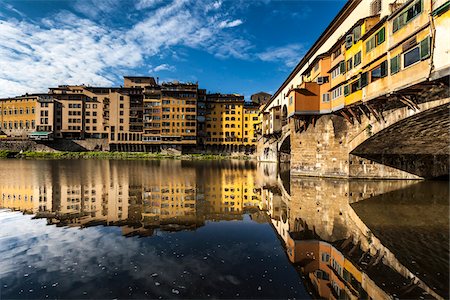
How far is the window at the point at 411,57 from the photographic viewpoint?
15641 mm

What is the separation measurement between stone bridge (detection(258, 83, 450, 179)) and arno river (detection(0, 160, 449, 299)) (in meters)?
6.35

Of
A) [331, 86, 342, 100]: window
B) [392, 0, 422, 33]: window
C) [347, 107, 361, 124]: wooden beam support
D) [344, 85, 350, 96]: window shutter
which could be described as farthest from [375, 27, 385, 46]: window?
[331, 86, 342, 100]: window

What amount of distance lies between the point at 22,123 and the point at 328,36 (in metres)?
123

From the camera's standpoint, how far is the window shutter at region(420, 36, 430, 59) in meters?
14.5

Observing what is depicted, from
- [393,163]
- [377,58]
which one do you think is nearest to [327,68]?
[377,58]

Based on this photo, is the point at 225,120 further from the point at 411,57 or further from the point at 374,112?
the point at 411,57

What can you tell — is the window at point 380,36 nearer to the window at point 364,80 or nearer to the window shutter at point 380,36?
the window shutter at point 380,36

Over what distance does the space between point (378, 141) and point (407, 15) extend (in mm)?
12216

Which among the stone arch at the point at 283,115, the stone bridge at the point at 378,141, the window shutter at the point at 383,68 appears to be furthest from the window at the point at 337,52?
the stone arch at the point at 283,115

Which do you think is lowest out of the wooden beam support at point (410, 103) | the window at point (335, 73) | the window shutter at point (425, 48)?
the wooden beam support at point (410, 103)

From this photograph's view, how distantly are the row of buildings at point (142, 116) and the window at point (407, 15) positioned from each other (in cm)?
7585

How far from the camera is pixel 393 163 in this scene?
28.5 metres

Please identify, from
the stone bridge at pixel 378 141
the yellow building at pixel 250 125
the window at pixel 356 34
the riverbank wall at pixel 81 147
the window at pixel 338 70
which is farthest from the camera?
the yellow building at pixel 250 125

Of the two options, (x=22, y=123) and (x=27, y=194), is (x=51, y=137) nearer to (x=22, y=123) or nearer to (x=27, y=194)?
(x=22, y=123)
